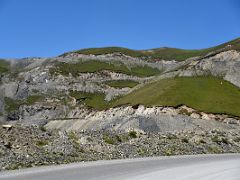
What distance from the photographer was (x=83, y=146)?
132ft

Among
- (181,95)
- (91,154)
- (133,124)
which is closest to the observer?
(91,154)

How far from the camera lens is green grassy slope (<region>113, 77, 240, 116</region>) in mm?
123688

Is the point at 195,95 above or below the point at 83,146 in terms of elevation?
above

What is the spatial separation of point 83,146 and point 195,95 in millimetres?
95629

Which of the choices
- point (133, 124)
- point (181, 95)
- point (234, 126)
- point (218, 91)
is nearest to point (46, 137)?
point (133, 124)

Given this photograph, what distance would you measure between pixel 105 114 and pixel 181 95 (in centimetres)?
2672

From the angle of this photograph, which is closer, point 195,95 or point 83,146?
point 83,146

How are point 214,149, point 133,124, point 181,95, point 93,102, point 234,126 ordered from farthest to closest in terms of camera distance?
point 93,102 < point 181,95 < point 234,126 < point 133,124 < point 214,149

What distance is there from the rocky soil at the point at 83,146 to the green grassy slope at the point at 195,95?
6767cm

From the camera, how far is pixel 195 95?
132 m

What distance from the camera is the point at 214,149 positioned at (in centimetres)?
5128

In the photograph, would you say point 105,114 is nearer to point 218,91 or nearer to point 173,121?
point 218,91

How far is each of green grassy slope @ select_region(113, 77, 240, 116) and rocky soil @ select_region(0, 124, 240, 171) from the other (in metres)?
67.7

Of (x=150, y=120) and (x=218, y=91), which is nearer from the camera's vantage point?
(x=150, y=120)
